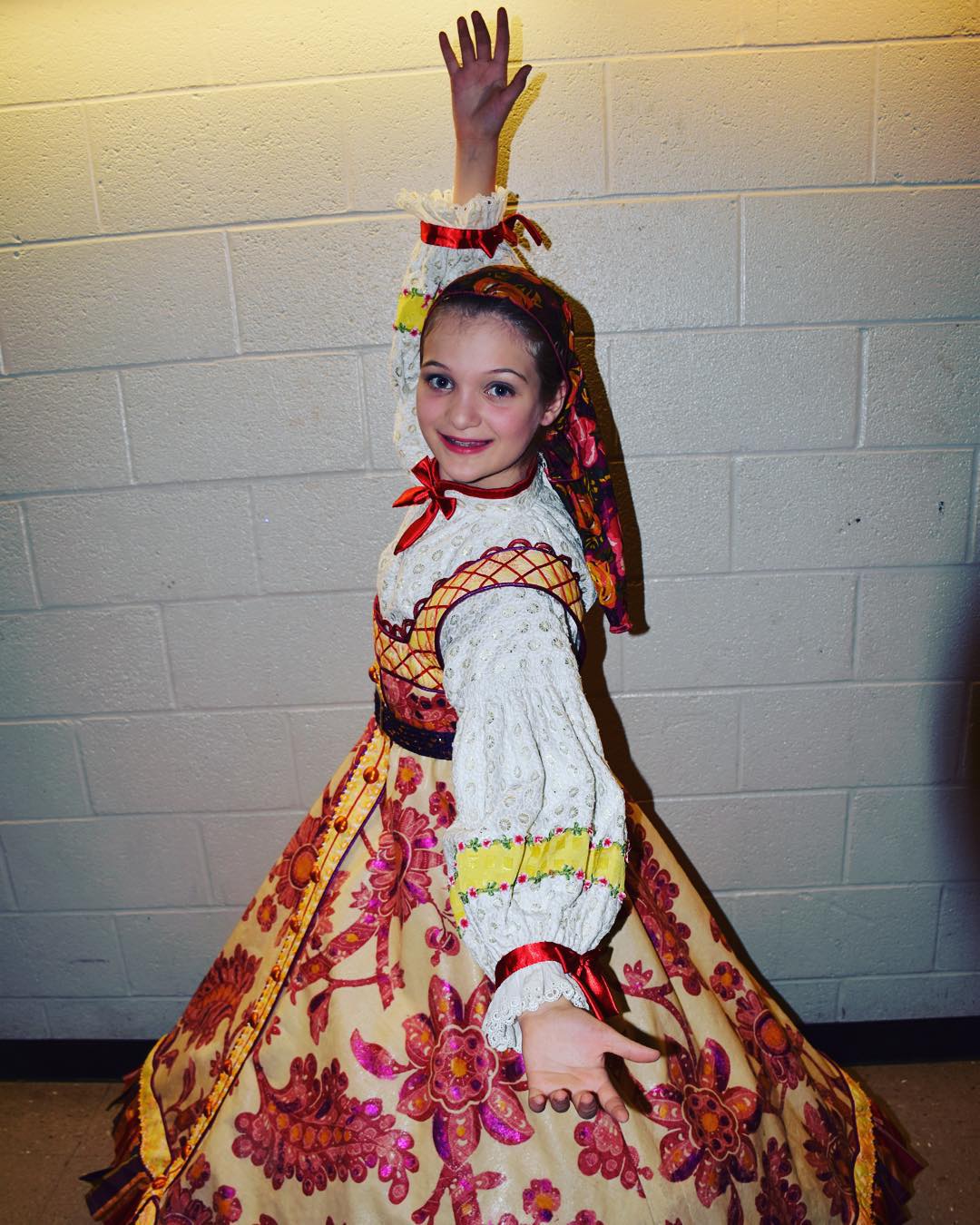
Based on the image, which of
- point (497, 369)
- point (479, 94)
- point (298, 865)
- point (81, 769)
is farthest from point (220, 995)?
point (479, 94)

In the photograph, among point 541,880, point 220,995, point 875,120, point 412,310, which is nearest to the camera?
point 541,880

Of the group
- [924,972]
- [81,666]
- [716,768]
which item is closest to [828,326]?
[716,768]

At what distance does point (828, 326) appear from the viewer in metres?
1.53

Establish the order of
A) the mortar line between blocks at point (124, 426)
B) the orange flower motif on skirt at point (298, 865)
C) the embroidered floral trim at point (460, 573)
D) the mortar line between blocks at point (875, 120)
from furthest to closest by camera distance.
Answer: the mortar line between blocks at point (124, 426)
the mortar line between blocks at point (875, 120)
the orange flower motif on skirt at point (298, 865)
the embroidered floral trim at point (460, 573)

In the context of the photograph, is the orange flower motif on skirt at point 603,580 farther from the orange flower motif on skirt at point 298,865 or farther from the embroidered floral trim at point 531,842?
the orange flower motif on skirt at point 298,865

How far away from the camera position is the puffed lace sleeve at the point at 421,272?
3.76ft

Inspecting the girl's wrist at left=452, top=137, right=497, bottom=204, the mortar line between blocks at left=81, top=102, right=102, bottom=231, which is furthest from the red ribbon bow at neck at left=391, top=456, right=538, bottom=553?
the mortar line between blocks at left=81, top=102, right=102, bottom=231

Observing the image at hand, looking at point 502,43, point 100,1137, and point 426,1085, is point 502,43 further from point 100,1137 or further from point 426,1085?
point 100,1137

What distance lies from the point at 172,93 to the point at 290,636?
91cm

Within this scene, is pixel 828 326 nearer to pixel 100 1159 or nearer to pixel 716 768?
pixel 716 768

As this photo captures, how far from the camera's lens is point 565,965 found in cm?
81

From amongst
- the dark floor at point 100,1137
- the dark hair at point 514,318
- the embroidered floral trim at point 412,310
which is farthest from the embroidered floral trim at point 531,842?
the dark floor at point 100,1137

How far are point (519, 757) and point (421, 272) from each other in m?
0.67

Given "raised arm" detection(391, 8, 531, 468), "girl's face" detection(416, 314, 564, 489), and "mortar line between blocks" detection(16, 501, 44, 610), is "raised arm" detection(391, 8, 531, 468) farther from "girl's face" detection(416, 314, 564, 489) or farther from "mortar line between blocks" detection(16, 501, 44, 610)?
"mortar line between blocks" detection(16, 501, 44, 610)
